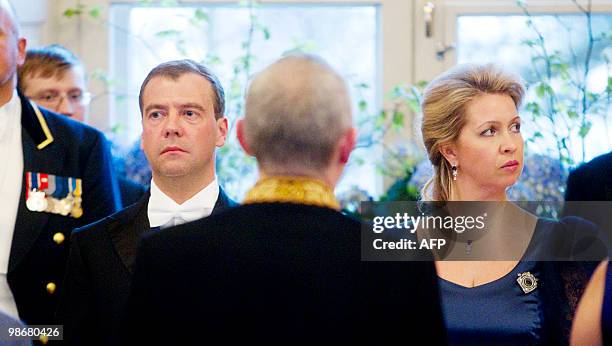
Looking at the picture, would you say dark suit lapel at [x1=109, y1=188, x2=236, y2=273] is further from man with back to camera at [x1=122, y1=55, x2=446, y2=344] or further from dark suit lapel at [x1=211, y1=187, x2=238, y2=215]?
man with back to camera at [x1=122, y1=55, x2=446, y2=344]

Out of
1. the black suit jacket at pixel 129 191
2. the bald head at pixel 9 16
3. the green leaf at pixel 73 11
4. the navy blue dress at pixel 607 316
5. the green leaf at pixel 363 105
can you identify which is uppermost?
the green leaf at pixel 73 11

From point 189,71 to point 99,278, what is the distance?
1.95 ft

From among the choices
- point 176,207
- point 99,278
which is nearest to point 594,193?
point 176,207

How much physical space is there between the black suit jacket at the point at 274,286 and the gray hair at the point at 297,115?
9 centimetres

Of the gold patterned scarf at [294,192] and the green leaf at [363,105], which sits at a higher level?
the green leaf at [363,105]

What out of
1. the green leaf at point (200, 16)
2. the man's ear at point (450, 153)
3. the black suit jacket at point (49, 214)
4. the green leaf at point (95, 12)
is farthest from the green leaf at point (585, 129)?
the green leaf at point (95, 12)

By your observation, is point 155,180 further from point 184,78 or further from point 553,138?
point 553,138

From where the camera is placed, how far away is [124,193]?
128 inches

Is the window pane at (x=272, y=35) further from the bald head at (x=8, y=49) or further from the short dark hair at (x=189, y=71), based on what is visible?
the short dark hair at (x=189, y=71)

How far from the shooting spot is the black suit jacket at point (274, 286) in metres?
1.67

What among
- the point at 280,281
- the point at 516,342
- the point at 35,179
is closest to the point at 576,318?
the point at 516,342

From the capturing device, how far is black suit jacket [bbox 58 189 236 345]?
2398 mm

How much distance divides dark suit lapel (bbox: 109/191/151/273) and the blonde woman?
77 cm

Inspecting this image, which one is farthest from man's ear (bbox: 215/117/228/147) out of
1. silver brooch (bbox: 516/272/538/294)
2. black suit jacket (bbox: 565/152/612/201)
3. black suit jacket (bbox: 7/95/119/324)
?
black suit jacket (bbox: 565/152/612/201)
